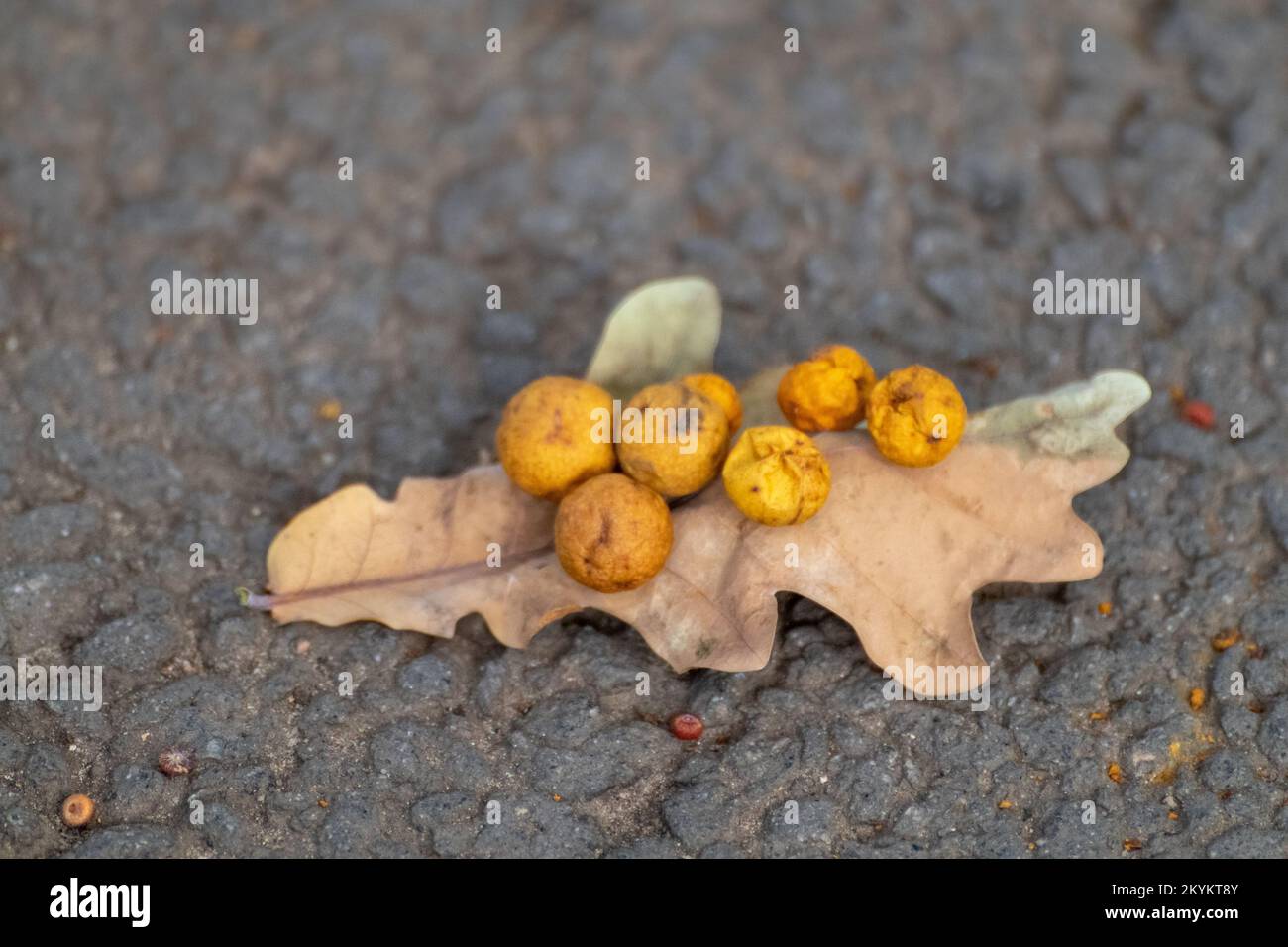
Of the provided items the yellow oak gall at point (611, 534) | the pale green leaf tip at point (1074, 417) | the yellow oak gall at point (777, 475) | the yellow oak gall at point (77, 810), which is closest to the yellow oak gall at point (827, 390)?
the yellow oak gall at point (777, 475)

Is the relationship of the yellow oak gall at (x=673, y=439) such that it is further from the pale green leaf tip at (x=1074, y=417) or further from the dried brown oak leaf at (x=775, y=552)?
the pale green leaf tip at (x=1074, y=417)

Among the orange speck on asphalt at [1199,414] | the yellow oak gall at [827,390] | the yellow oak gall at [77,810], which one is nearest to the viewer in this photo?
the yellow oak gall at [77,810]

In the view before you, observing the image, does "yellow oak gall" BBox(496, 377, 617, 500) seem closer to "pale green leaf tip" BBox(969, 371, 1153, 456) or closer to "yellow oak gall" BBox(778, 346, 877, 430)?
"yellow oak gall" BBox(778, 346, 877, 430)

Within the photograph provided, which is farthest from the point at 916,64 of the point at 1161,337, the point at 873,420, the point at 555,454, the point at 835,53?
the point at 555,454

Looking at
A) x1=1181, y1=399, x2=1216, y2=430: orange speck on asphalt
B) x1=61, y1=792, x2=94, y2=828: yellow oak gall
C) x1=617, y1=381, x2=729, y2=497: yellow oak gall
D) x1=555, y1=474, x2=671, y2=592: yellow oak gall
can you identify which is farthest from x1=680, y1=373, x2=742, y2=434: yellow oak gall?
x1=61, y1=792, x2=94, y2=828: yellow oak gall

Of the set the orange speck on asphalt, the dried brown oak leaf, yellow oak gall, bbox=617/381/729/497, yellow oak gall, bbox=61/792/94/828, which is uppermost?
the orange speck on asphalt

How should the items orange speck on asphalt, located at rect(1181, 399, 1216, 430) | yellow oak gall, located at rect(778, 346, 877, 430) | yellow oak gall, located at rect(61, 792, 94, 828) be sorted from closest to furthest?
1. yellow oak gall, located at rect(61, 792, 94, 828)
2. yellow oak gall, located at rect(778, 346, 877, 430)
3. orange speck on asphalt, located at rect(1181, 399, 1216, 430)

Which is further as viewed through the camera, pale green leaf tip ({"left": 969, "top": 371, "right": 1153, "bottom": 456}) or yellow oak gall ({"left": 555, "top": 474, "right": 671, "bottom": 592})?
pale green leaf tip ({"left": 969, "top": 371, "right": 1153, "bottom": 456})
